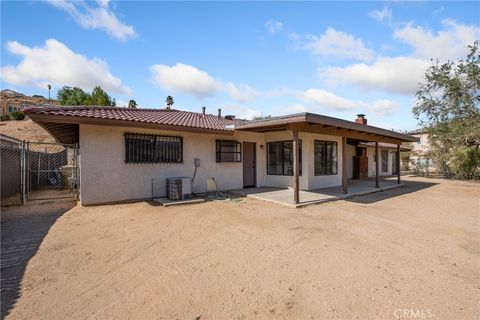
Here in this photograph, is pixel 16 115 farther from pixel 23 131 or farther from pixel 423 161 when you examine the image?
pixel 423 161

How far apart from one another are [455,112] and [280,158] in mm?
14918

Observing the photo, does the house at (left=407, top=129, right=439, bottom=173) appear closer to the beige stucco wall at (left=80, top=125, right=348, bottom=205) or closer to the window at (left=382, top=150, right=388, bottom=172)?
the window at (left=382, top=150, right=388, bottom=172)

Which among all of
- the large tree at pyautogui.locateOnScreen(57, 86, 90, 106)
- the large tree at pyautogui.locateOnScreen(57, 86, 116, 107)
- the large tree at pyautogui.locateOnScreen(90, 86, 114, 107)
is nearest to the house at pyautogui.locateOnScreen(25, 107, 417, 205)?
the large tree at pyautogui.locateOnScreen(90, 86, 114, 107)

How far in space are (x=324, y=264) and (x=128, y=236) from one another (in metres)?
3.54

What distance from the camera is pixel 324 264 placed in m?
3.60

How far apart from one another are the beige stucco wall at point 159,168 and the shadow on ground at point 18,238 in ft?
3.67

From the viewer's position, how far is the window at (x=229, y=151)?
33.7ft

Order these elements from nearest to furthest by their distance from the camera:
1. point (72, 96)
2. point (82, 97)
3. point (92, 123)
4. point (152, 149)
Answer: point (92, 123) < point (152, 149) < point (82, 97) < point (72, 96)

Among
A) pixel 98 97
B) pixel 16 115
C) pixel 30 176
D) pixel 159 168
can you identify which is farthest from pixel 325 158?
pixel 16 115

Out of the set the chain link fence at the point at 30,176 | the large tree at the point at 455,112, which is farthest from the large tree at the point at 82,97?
the large tree at the point at 455,112

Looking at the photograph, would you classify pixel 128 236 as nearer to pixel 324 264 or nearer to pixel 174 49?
pixel 324 264

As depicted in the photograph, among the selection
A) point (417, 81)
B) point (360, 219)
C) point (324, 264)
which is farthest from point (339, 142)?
point (417, 81)

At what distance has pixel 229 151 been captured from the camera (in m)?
10.6

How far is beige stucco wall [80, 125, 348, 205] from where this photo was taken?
740cm
